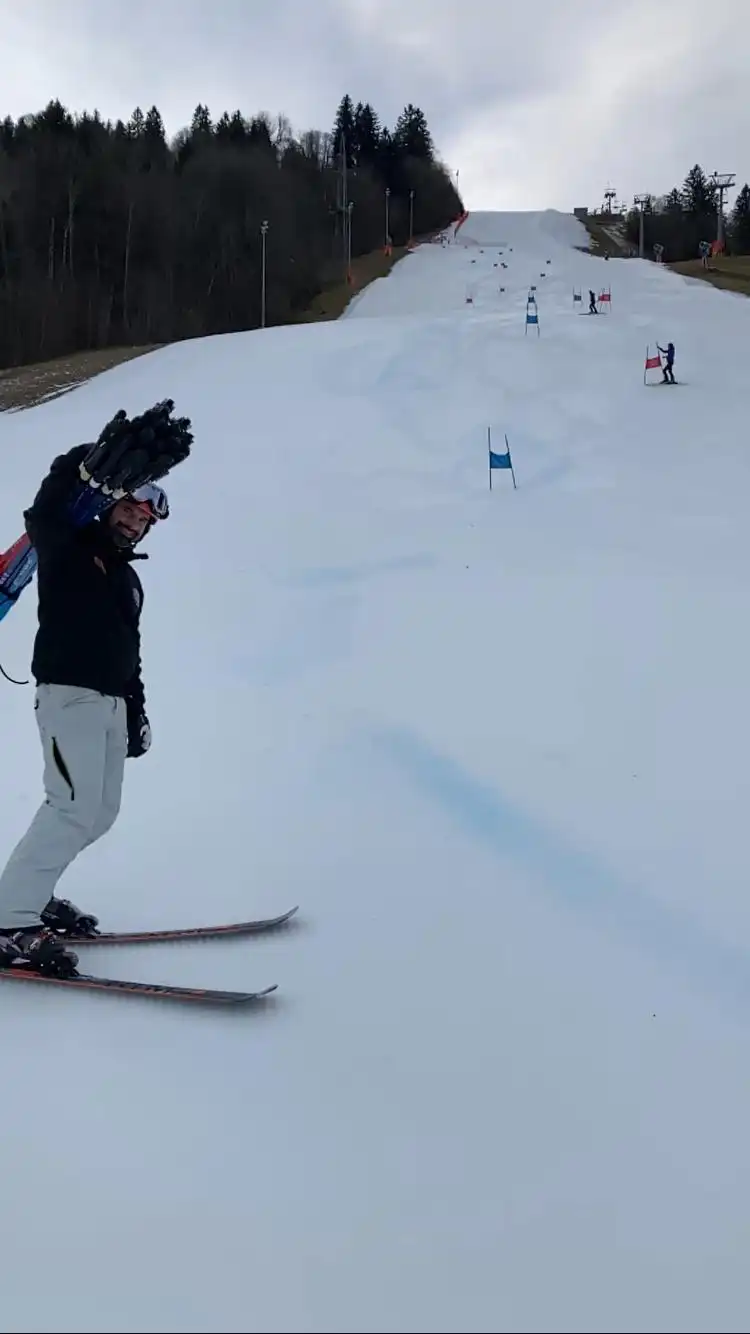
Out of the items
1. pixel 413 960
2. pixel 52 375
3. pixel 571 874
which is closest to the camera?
pixel 413 960

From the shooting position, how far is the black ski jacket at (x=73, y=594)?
2818 mm

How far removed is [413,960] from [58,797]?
118 cm

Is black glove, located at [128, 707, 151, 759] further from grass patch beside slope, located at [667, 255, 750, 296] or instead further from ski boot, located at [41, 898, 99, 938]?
grass patch beside slope, located at [667, 255, 750, 296]

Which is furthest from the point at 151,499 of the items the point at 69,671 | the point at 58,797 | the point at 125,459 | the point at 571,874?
the point at 571,874

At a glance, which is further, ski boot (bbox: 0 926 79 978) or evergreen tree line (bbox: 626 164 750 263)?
evergreen tree line (bbox: 626 164 750 263)

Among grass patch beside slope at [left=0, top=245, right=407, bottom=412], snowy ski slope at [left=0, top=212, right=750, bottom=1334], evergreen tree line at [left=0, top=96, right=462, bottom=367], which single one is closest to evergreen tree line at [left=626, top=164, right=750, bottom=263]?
evergreen tree line at [left=0, top=96, right=462, bottom=367]

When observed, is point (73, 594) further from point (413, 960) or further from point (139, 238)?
point (139, 238)

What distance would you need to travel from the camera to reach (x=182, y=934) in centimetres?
319

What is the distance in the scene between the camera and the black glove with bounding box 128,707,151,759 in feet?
10.6

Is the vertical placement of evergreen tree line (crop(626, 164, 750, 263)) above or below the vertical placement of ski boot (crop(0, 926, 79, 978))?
above

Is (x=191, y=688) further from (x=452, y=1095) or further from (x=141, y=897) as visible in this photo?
(x=452, y=1095)

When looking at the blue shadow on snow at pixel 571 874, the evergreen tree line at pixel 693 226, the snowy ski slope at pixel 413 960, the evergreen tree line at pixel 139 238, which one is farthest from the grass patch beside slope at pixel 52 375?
the evergreen tree line at pixel 693 226

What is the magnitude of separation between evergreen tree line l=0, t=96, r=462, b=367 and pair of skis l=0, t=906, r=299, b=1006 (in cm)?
3731

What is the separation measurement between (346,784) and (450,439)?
32.1 ft
